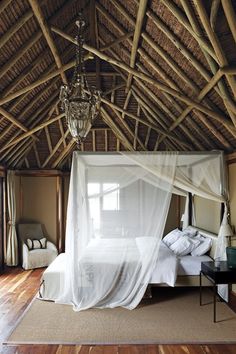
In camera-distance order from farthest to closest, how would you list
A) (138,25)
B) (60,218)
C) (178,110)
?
(60,218), (178,110), (138,25)

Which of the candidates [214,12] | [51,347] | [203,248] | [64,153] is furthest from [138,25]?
[64,153]

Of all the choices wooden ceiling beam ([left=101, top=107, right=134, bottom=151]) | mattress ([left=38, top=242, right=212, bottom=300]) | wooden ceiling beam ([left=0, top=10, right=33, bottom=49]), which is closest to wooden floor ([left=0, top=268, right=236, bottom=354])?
mattress ([left=38, top=242, right=212, bottom=300])

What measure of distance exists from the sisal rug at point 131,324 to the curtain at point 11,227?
2419 millimetres

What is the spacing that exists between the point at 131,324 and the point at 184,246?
182cm

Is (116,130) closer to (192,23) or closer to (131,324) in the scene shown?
(192,23)

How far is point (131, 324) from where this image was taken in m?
4.06

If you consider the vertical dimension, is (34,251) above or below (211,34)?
below

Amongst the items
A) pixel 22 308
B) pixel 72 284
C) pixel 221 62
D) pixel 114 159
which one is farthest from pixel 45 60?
pixel 22 308

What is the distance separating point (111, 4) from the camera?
4102 millimetres

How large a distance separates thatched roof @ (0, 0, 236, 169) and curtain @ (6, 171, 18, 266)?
0.50 m

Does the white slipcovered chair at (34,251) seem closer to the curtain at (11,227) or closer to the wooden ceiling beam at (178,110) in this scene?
the curtain at (11,227)

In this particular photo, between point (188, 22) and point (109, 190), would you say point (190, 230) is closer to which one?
point (109, 190)

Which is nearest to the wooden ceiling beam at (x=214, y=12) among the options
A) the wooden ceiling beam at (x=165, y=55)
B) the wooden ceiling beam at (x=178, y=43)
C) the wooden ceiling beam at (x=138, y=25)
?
the wooden ceiling beam at (x=178, y=43)

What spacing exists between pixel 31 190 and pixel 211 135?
494cm
